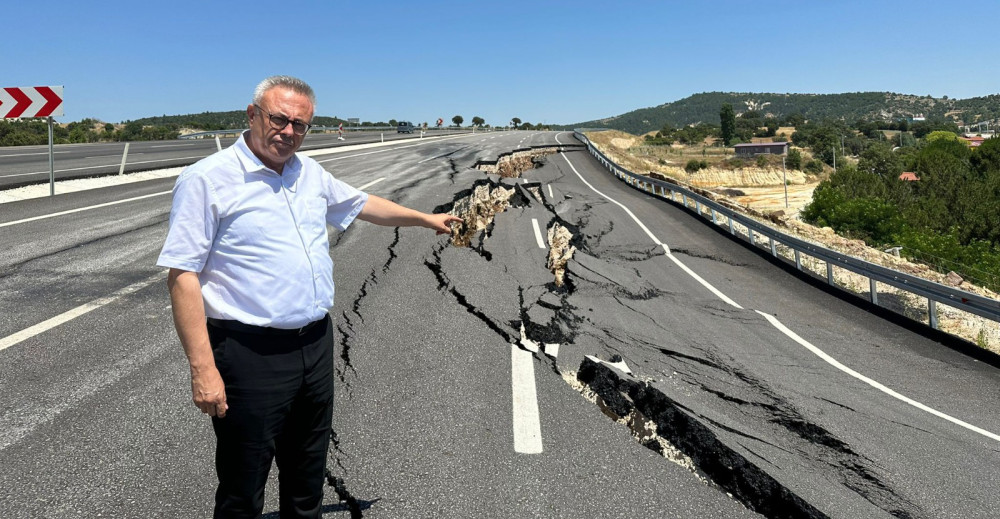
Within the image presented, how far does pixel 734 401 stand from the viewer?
5285 mm

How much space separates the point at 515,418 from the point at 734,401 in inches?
86.8

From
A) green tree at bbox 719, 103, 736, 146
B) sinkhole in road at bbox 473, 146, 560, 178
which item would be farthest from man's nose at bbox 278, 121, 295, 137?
green tree at bbox 719, 103, 736, 146

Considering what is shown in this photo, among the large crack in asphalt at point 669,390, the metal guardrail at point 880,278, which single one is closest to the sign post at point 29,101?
the large crack in asphalt at point 669,390

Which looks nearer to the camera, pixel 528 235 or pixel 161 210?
pixel 161 210

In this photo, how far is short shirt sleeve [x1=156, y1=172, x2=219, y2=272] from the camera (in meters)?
2.07

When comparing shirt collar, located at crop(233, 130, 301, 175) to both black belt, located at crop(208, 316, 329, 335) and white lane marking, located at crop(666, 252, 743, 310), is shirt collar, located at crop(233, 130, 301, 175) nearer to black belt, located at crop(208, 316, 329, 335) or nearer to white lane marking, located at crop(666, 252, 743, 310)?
black belt, located at crop(208, 316, 329, 335)

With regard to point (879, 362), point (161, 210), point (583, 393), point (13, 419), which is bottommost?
point (879, 362)

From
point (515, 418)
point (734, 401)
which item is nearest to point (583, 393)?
point (515, 418)

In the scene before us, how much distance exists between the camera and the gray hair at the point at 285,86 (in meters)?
2.32

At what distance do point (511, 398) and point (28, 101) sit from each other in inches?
544

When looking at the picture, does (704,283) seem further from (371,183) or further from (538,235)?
(371,183)

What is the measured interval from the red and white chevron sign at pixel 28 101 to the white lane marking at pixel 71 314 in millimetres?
8370

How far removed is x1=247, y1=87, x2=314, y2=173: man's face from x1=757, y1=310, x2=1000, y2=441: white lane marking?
20.6 feet

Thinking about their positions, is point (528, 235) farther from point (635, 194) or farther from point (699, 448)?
point (635, 194)
